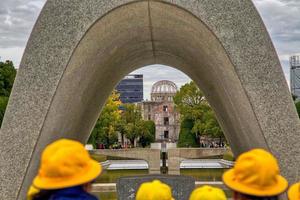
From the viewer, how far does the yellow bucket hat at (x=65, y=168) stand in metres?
2.48

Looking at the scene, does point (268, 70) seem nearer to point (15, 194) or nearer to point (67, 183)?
point (15, 194)

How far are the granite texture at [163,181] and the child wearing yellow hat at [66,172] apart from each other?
699 cm

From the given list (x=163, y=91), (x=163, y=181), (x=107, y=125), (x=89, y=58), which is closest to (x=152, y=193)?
(x=89, y=58)

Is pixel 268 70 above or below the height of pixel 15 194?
above

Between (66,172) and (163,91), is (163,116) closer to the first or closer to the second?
(163,91)

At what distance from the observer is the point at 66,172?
2484 mm

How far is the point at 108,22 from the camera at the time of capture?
19.5 ft

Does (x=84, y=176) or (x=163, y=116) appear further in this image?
(x=163, y=116)

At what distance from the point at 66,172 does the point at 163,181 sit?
7.18 metres

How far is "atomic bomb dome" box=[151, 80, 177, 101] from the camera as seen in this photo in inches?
3477

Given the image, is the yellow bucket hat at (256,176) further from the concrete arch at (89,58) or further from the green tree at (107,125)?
the green tree at (107,125)

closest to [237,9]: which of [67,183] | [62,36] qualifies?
[62,36]

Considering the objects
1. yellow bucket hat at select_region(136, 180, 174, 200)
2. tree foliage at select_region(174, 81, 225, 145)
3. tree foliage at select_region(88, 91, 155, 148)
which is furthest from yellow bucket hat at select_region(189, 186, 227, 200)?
tree foliage at select_region(88, 91, 155, 148)

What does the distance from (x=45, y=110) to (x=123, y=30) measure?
1.63m
